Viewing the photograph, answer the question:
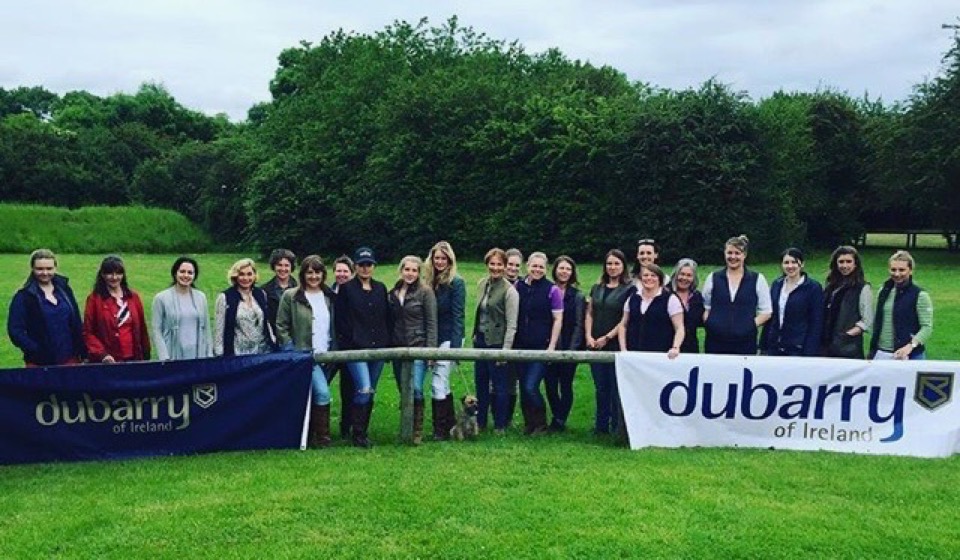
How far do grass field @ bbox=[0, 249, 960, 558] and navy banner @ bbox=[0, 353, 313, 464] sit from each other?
7.8 inches

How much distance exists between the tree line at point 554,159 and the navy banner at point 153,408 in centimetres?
2793

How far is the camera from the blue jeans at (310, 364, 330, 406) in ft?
25.8

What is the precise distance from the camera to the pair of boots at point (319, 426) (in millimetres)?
7945

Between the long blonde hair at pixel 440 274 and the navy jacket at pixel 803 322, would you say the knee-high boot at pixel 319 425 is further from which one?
the navy jacket at pixel 803 322

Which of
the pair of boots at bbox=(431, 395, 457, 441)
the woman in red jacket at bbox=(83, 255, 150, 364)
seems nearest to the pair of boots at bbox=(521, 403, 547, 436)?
the pair of boots at bbox=(431, 395, 457, 441)

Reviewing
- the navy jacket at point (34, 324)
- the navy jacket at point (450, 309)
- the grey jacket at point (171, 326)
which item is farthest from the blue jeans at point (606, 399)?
the navy jacket at point (34, 324)

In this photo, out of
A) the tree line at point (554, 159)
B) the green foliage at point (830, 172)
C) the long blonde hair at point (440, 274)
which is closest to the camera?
the long blonde hair at point (440, 274)

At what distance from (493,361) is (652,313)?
1.48 meters

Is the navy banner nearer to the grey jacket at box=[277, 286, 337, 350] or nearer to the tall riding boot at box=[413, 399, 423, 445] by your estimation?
the grey jacket at box=[277, 286, 337, 350]

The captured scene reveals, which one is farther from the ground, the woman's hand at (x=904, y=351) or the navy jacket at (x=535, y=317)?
the navy jacket at (x=535, y=317)

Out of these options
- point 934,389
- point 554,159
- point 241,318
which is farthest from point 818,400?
point 554,159

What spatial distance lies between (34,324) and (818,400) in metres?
6.58

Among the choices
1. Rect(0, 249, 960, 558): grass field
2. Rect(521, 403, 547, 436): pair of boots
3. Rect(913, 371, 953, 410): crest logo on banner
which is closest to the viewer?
Rect(0, 249, 960, 558): grass field

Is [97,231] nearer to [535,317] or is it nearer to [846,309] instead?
[535,317]
